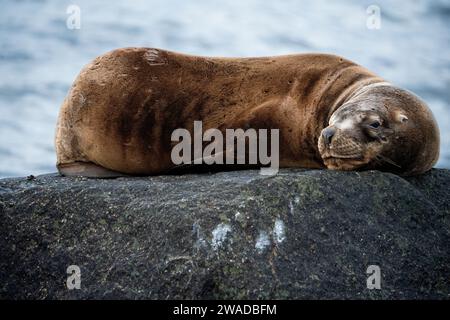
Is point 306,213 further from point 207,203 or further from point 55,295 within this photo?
point 55,295

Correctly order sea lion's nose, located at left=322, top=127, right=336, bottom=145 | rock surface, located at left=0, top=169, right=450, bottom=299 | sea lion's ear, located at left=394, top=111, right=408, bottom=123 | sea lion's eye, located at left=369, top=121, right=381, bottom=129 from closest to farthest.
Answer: rock surface, located at left=0, top=169, right=450, bottom=299, sea lion's nose, located at left=322, top=127, right=336, bottom=145, sea lion's eye, located at left=369, top=121, right=381, bottom=129, sea lion's ear, located at left=394, top=111, right=408, bottom=123

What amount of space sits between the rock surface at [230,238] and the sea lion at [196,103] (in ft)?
4.09

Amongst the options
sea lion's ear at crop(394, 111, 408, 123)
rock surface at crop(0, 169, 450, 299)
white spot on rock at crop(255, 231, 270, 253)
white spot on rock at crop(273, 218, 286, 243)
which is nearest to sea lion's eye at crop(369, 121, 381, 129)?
sea lion's ear at crop(394, 111, 408, 123)

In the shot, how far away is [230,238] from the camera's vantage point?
548 cm

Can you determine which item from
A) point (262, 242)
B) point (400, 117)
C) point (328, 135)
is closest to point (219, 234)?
point (262, 242)

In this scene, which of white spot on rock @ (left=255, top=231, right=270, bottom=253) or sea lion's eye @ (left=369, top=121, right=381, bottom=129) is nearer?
white spot on rock @ (left=255, top=231, right=270, bottom=253)

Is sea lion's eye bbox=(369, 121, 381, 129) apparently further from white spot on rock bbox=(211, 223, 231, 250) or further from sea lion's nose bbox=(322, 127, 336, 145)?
white spot on rock bbox=(211, 223, 231, 250)

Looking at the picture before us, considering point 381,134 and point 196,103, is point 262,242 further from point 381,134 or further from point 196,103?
point 196,103

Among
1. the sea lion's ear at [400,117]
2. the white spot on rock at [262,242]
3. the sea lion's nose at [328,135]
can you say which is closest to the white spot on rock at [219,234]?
the white spot on rock at [262,242]

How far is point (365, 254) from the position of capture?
5727mm

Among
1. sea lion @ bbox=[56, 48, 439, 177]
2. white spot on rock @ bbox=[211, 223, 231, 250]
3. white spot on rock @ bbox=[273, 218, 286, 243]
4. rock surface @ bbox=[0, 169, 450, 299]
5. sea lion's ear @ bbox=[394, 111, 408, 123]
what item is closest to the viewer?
rock surface @ bbox=[0, 169, 450, 299]

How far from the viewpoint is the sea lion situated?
7.70m
